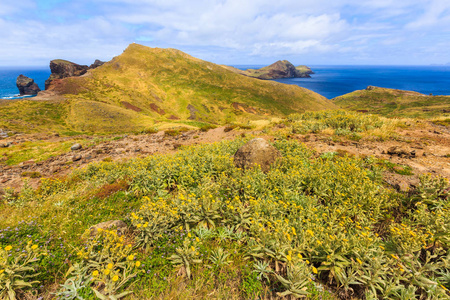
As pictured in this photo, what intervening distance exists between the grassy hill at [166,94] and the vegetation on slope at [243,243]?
5848 cm

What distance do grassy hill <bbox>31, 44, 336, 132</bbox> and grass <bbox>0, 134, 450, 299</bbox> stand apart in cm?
5857

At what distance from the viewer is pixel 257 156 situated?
888cm

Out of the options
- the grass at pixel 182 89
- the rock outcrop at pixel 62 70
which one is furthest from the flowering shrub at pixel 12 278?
the rock outcrop at pixel 62 70

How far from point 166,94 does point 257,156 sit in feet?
358

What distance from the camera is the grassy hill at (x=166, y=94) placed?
64.2 meters

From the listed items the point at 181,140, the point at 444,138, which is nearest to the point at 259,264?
the point at 181,140

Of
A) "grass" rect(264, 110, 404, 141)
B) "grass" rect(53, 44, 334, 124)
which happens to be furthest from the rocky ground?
"grass" rect(53, 44, 334, 124)

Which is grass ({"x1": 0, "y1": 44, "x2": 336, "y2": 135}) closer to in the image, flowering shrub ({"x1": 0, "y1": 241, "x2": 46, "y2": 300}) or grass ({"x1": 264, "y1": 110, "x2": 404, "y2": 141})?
grass ({"x1": 264, "y1": 110, "x2": 404, "y2": 141})

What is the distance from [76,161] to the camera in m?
14.2

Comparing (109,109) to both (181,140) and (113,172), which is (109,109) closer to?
(181,140)

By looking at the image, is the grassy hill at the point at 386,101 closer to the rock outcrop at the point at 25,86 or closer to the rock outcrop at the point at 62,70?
the rock outcrop at the point at 62,70

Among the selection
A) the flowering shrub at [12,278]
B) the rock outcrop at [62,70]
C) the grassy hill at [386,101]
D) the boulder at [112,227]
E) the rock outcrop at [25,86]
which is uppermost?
the rock outcrop at [62,70]

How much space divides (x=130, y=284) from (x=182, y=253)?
1.14 m

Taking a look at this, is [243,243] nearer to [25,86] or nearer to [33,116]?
[33,116]
